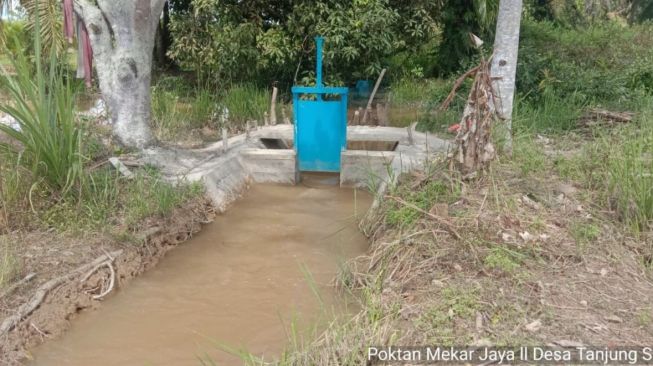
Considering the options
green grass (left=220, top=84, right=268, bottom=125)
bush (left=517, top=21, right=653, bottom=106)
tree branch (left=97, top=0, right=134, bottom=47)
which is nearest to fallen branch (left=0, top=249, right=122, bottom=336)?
tree branch (left=97, top=0, right=134, bottom=47)

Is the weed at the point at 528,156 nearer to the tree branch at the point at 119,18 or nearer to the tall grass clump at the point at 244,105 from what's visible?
the tree branch at the point at 119,18

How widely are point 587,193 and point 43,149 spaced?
14.0ft

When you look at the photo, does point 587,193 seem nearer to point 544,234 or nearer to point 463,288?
point 544,234

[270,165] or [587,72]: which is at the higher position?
[587,72]

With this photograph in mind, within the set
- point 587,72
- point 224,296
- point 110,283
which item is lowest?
point 224,296

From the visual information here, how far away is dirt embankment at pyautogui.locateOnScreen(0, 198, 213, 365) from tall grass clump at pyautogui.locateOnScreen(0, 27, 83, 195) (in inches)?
19.6

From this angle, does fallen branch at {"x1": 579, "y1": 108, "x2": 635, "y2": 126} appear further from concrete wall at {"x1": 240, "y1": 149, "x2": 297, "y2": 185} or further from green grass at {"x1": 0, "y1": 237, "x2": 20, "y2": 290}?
green grass at {"x1": 0, "y1": 237, "x2": 20, "y2": 290}

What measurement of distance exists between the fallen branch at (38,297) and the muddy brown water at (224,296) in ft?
0.75

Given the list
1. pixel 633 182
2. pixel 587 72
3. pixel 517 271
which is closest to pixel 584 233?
pixel 633 182

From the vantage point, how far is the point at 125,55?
634cm

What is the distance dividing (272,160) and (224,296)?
314 cm

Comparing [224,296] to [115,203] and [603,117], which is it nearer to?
[115,203]

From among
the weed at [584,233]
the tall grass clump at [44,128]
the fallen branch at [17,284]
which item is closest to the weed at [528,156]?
the weed at [584,233]

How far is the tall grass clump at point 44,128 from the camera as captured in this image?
4352mm
